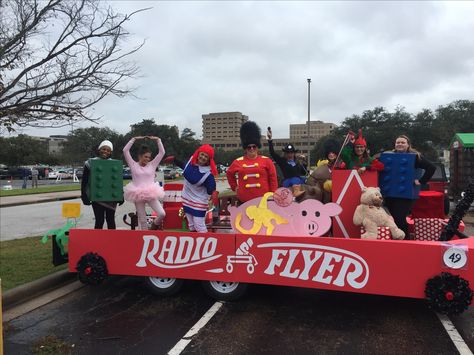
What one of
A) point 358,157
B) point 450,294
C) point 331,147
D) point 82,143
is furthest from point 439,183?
point 82,143

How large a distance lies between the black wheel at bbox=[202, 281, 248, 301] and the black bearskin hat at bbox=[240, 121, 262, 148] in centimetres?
176

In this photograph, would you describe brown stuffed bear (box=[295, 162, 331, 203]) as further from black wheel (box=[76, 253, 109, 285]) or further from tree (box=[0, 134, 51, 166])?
tree (box=[0, 134, 51, 166])

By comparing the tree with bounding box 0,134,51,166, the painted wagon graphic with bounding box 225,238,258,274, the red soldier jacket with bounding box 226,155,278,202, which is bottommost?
the painted wagon graphic with bounding box 225,238,258,274

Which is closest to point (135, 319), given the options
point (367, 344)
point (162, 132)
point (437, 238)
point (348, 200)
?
point (367, 344)

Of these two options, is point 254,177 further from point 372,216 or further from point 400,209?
point 400,209

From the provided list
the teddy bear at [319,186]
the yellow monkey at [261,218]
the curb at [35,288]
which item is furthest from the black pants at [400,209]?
the curb at [35,288]

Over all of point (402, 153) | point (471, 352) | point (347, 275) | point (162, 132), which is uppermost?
point (162, 132)

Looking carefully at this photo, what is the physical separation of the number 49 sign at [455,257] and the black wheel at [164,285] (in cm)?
293

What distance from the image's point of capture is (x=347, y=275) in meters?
4.23

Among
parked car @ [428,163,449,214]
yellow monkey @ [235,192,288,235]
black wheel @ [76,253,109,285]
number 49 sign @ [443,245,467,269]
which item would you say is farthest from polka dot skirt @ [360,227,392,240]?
parked car @ [428,163,449,214]

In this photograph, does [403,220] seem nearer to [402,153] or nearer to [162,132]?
[402,153]

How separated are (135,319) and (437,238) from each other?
3565mm

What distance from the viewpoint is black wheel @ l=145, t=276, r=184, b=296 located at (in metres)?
5.05

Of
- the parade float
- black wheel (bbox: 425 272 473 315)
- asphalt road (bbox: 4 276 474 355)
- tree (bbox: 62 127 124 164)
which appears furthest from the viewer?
tree (bbox: 62 127 124 164)
